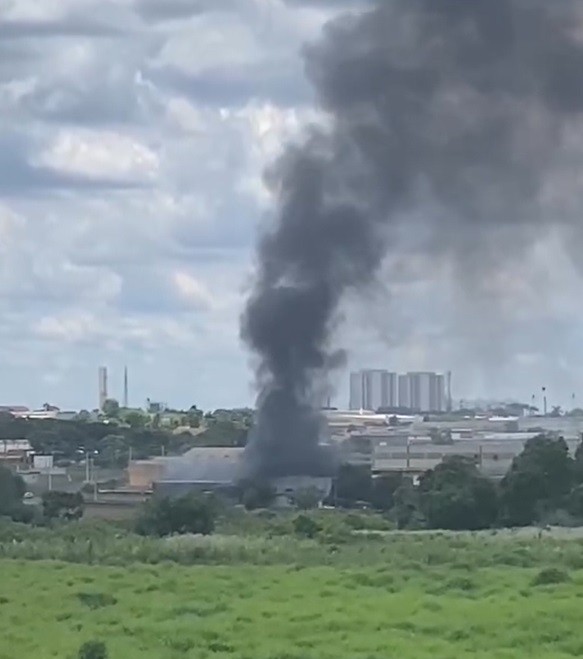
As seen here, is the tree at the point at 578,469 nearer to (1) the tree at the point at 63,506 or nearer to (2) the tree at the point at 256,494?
(2) the tree at the point at 256,494

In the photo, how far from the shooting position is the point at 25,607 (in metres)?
22.0

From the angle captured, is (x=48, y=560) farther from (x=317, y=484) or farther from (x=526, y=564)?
(x=317, y=484)

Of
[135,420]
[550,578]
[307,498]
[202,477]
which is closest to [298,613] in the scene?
[550,578]

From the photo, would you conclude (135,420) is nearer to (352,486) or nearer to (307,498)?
(352,486)

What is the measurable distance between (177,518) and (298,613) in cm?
2689

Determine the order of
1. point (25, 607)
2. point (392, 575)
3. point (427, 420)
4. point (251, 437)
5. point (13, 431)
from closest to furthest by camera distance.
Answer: point (25, 607) < point (392, 575) < point (251, 437) < point (13, 431) < point (427, 420)

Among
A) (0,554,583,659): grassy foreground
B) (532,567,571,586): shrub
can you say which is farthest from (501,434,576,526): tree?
(532,567,571,586): shrub

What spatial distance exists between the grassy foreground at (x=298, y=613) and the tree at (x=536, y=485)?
25.5 meters

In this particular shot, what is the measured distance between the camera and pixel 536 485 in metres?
53.9

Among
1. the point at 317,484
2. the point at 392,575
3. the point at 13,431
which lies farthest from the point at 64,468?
the point at 392,575

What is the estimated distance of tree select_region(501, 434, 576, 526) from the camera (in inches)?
2055

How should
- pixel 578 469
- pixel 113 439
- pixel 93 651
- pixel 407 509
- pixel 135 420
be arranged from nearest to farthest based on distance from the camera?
pixel 93 651, pixel 407 509, pixel 578 469, pixel 113 439, pixel 135 420

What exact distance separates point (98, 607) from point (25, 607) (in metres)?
0.97

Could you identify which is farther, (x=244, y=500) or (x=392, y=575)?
(x=244, y=500)
